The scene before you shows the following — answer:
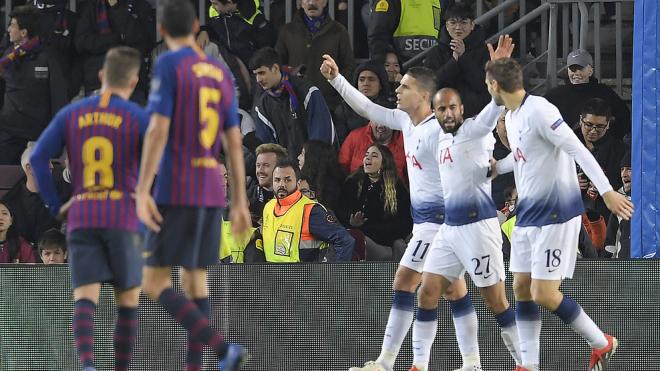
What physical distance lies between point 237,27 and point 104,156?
6.03 metres

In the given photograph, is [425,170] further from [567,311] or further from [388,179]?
[388,179]

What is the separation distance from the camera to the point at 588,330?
34.9 ft

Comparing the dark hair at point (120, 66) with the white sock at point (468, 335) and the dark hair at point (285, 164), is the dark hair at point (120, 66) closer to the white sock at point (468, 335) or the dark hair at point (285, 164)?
the white sock at point (468, 335)

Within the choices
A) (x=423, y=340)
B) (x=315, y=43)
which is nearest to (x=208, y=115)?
(x=423, y=340)

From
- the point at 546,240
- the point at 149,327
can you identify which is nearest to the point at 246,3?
the point at 149,327

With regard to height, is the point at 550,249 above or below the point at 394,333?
above

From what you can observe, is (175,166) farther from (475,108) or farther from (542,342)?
(475,108)

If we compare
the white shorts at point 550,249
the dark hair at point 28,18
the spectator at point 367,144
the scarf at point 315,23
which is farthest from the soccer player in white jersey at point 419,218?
the dark hair at point 28,18

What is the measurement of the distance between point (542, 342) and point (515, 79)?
2012mm

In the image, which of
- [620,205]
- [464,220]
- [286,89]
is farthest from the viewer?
[286,89]

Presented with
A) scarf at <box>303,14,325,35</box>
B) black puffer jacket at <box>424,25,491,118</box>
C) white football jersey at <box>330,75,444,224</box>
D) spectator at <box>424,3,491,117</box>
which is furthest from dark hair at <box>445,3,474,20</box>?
white football jersey at <box>330,75,444,224</box>

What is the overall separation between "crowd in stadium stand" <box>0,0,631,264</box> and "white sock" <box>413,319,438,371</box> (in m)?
1.38

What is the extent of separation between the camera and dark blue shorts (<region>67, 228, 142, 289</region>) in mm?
9398

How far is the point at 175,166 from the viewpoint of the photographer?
30.2 ft
